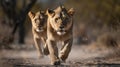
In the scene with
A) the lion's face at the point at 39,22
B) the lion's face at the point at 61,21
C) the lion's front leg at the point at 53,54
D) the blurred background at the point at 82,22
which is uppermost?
the lion's face at the point at 61,21

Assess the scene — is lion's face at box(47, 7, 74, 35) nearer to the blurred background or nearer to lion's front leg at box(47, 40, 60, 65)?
lion's front leg at box(47, 40, 60, 65)

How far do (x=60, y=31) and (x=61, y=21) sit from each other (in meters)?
0.21

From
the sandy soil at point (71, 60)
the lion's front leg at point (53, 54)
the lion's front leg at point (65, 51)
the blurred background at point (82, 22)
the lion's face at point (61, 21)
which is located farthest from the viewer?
the blurred background at point (82, 22)

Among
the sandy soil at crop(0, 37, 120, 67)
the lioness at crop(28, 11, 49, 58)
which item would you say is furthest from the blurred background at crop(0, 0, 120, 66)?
the lioness at crop(28, 11, 49, 58)

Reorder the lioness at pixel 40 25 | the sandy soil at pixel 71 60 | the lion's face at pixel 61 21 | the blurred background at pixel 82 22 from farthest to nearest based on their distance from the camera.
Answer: the blurred background at pixel 82 22 → the lioness at pixel 40 25 → the sandy soil at pixel 71 60 → the lion's face at pixel 61 21

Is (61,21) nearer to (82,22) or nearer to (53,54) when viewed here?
(53,54)

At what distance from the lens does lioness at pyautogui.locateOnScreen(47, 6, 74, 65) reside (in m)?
12.8

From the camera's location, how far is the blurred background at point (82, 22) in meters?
22.0

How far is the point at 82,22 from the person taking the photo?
4062 cm

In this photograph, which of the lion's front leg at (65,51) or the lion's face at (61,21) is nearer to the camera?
the lion's face at (61,21)

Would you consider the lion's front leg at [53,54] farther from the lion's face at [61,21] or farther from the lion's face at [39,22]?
the lion's face at [39,22]

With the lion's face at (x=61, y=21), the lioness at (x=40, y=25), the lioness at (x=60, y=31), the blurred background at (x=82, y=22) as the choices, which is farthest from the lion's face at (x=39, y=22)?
the lion's face at (x=61, y=21)

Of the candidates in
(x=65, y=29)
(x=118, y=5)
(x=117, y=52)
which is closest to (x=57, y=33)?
(x=65, y=29)

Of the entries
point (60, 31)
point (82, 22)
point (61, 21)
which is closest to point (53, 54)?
point (60, 31)
